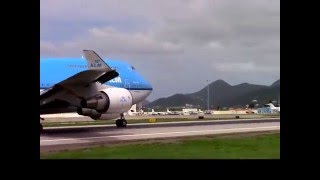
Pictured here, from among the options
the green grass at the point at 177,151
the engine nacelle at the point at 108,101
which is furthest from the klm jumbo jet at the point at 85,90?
the green grass at the point at 177,151

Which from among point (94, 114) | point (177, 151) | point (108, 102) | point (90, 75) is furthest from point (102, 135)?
point (177, 151)

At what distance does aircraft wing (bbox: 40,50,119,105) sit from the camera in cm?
1716

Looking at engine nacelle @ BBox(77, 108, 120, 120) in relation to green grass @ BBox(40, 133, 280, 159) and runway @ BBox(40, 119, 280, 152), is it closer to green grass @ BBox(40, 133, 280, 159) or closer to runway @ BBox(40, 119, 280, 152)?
runway @ BBox(40, 119, 280, 152)

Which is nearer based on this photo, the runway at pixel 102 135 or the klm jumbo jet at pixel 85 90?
the runway at pixel 102 135

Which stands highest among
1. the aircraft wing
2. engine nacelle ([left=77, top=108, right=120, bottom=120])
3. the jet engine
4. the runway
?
the aircraft wing

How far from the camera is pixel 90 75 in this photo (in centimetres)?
1762

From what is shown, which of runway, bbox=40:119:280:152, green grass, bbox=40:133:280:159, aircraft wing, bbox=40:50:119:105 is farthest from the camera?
aircraft wing, bbox=40:50:119:105

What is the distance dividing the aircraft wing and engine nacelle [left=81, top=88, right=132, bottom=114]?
66 cm

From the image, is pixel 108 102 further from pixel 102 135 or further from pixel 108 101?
pixel 102 135

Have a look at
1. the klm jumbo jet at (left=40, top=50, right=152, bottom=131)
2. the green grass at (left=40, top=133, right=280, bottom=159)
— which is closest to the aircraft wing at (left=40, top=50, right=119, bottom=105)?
the klm jumbo jet at (left=40, top=50, right=152, bottom=131)

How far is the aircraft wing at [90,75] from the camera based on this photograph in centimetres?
1716

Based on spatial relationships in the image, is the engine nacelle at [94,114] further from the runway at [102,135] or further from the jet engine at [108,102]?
the runway at [102,135]

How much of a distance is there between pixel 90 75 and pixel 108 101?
128 centimetres
